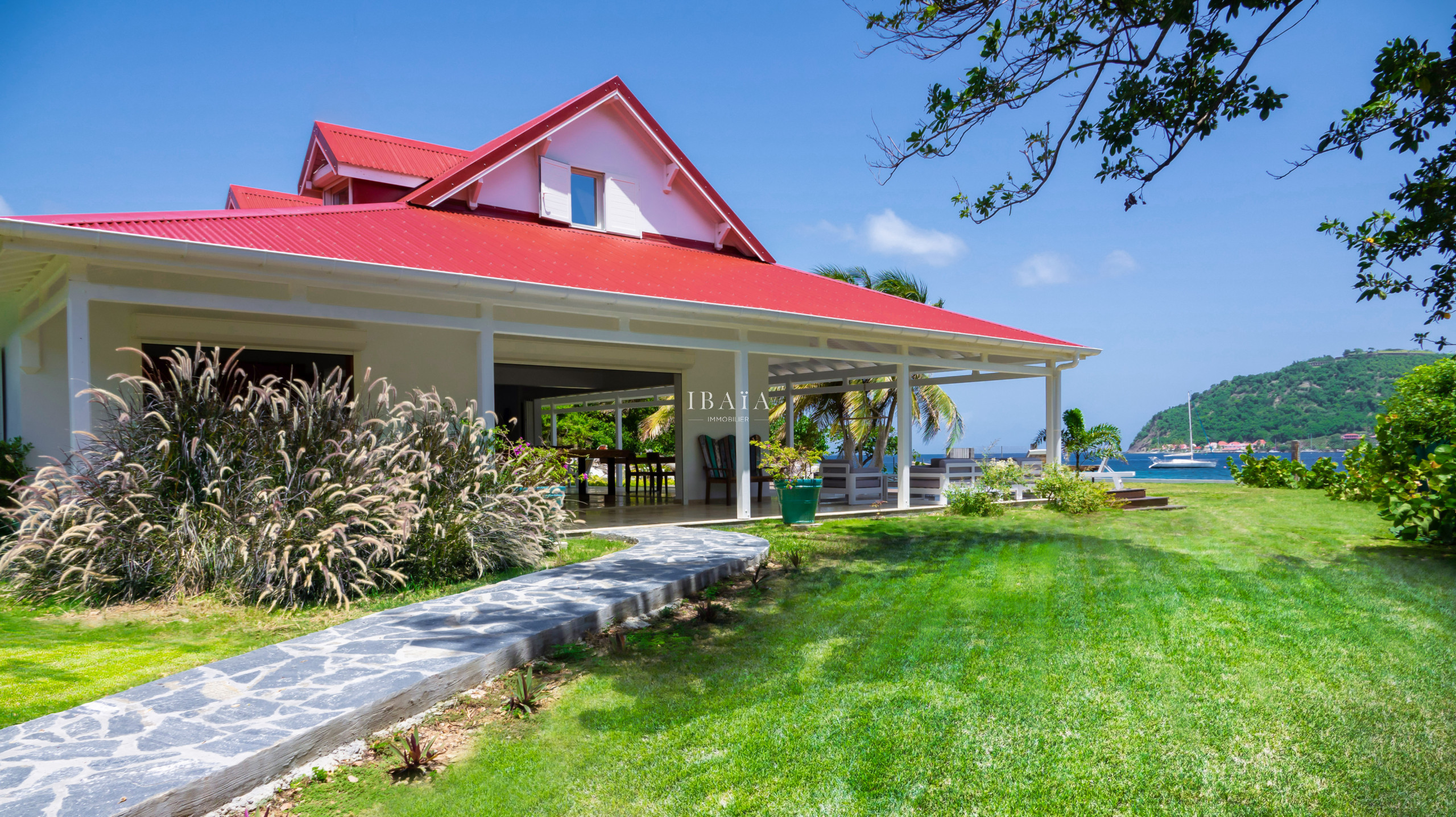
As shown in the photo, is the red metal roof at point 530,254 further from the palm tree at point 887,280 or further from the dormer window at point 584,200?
the palm tree at point 887,280

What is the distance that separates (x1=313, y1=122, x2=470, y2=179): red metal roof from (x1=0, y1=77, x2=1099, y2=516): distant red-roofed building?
1.9 inches

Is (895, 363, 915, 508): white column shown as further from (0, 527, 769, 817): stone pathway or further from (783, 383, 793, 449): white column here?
(0, 527, 769, 817): stone pathway

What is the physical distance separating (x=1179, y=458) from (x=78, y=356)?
101 metres

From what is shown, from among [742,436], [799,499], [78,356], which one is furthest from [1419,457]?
[78,356]

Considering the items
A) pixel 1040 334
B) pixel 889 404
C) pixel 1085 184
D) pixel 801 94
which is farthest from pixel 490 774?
pixel 889 404

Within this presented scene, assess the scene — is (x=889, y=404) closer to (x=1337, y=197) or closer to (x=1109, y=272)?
(x=1109, y=272)

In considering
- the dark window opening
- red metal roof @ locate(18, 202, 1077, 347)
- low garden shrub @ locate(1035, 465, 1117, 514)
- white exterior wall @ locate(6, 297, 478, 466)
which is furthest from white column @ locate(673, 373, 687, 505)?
low garden shrub @ locate(1035, 465, 1117, 514)

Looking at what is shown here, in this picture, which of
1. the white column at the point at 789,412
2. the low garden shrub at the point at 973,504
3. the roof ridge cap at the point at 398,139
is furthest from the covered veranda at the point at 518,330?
the roof ridge cap at the point at 398,139

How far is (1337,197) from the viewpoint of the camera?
17.5ft

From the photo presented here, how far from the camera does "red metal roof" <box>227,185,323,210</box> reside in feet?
43.0

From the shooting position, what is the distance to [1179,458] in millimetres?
88625

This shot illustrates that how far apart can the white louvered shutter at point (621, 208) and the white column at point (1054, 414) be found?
25.3 ft

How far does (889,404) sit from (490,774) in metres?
17.7

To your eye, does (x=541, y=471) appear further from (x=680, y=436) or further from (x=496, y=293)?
(x=680, y=436)
